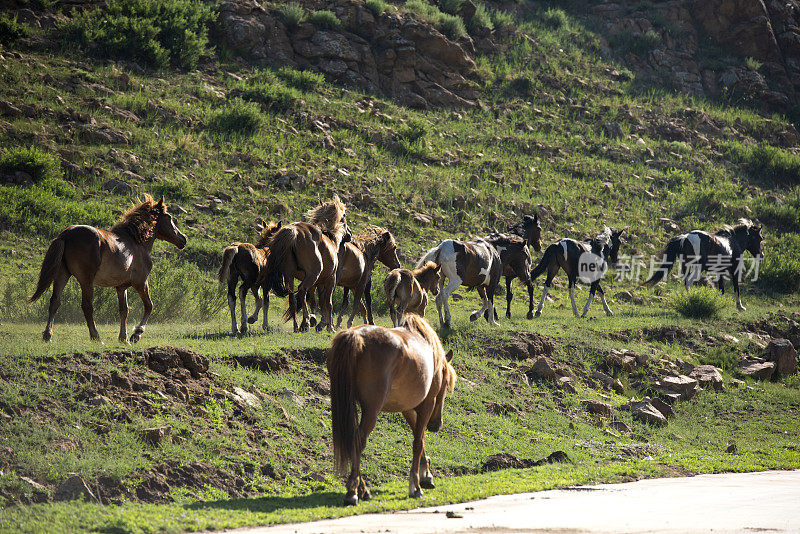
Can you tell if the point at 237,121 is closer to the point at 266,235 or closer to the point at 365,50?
the point at 365,50

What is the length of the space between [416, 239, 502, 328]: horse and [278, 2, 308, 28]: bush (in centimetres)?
1785

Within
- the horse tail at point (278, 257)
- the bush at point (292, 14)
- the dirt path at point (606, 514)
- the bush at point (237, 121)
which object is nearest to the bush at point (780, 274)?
the bush at point (237, 121)

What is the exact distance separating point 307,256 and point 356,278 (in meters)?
2.15

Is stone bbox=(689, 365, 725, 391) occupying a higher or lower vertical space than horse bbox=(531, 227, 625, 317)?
lower

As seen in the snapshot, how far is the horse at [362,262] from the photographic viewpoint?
15383 mm

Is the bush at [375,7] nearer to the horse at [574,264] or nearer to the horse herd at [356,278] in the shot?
the horse herd at [356,278]

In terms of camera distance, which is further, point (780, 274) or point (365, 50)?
point (365, 50)

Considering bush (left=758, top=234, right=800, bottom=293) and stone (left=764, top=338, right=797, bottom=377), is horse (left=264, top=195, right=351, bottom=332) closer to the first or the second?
stone (left=764, top=338, right=797, bottom=377)

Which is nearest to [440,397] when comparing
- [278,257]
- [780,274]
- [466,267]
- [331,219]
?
[278,257]

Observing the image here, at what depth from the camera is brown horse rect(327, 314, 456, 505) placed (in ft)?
23.9

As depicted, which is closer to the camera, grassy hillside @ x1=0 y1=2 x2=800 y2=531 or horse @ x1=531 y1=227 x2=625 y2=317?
grassy hillside @ x1=0 y1=2 x2=800 y2=531

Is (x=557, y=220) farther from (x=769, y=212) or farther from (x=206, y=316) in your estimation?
(x=206, y=316)

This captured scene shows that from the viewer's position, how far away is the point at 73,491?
695 centimetres

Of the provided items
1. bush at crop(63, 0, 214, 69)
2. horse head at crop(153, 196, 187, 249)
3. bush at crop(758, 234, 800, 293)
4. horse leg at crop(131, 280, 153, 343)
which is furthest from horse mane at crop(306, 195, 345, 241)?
bush at crop(758, 234, 800, 293)
